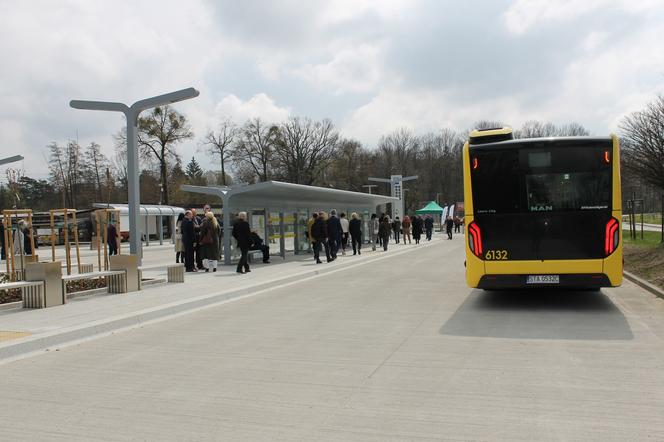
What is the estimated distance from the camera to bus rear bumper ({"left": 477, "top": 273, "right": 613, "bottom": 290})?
853 cm

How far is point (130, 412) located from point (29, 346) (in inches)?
120

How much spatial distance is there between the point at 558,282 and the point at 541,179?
1.60 metres

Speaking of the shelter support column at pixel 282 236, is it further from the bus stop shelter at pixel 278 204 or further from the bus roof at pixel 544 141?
the bus roof at pixel 544 141

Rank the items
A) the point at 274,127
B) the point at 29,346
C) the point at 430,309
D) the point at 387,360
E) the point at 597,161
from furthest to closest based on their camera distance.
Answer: the point at 274,127, the point at 430,309, the point at 597,161, the point at 29,346, the point at 387,360

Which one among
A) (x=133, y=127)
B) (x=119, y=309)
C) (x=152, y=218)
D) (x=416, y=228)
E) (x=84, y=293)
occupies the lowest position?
(x=119, y=309)

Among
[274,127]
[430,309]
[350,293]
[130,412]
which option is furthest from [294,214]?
[274,127]

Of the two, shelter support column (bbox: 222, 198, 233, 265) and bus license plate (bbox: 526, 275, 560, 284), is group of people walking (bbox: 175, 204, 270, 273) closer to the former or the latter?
shelter support column (bbox: 222, 198, 233, 265)

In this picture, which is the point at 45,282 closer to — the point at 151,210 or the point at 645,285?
the point at 645,285

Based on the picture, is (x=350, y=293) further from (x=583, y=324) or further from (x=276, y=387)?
(x=276, y=387)

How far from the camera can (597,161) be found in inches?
342

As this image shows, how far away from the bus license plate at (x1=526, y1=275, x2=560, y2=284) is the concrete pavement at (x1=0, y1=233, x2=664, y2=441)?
1.68 ft

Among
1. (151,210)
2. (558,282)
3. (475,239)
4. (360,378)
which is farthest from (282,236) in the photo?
(151,210)

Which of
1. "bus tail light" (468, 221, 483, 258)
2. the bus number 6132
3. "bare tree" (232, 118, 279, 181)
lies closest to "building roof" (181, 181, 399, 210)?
"bus tail light" (468, 221, 483, 258)

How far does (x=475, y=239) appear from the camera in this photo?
902cm
